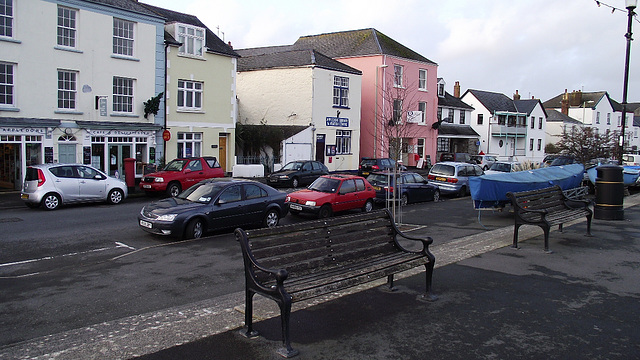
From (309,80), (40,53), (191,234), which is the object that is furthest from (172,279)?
(309,80)

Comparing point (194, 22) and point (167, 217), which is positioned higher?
point (194, 22)

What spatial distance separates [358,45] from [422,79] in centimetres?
692

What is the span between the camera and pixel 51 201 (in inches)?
674

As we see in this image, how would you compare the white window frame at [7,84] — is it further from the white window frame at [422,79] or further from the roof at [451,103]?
the roof at [451,103]

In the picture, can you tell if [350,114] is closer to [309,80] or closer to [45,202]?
[309,80]

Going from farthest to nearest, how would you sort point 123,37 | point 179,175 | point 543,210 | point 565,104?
point 565,104, point 123,37, point 179,175, point 543,210

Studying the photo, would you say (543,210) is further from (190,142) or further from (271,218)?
(190,142)

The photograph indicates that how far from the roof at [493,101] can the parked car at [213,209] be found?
51704mm

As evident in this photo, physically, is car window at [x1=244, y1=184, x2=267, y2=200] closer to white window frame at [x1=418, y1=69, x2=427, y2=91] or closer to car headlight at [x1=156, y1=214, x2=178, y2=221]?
car headlight at [x1=156, y1=214, x2=178, y2=221]

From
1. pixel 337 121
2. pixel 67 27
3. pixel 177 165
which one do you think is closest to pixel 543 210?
pixel 177 165

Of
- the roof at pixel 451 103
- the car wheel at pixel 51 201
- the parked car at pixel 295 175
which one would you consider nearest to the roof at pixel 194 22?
the parked car at pixel 295 175

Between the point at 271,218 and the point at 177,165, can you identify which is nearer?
the point at 271,218

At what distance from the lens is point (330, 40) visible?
4716cm

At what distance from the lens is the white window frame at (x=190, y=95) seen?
2853 cm
